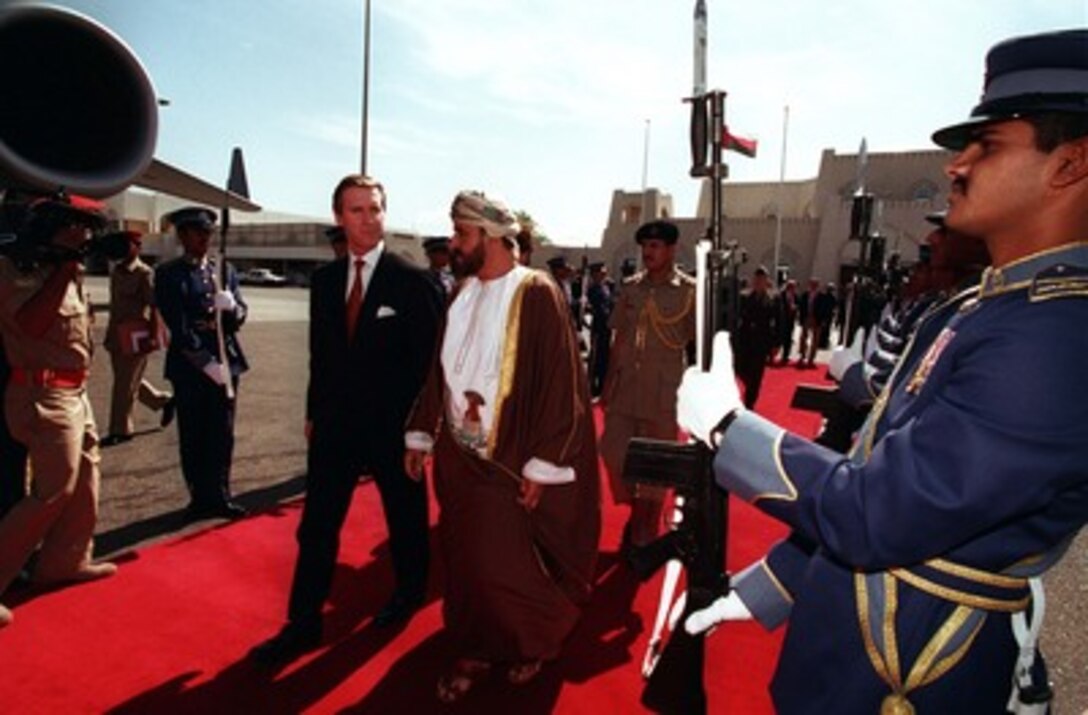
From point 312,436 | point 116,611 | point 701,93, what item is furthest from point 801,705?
point 116,611

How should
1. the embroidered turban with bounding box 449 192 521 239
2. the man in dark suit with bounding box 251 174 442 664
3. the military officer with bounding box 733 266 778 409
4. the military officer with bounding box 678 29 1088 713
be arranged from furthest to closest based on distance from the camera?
the military officer with bounding box 733 266 778 409, the man in dark suit with bounding box 251 174 442 664, the embroidered turban with bounding box 449 192 521 239, the military officer with bounding box 678 29 1088 713

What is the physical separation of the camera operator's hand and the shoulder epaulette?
15.2 ft

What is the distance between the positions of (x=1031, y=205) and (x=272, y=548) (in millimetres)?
4263

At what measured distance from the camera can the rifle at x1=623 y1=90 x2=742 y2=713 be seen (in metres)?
1.79

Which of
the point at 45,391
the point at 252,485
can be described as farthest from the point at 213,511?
the point at 45,391

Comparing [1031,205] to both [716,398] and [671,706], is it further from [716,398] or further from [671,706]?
[671,706]

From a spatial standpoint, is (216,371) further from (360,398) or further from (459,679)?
(459,679)

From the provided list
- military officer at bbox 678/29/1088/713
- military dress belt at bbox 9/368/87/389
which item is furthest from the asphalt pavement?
military dress belt at bbox 9/368/87/389

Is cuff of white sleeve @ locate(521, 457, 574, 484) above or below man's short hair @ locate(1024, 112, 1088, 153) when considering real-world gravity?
below

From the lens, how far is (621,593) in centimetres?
397

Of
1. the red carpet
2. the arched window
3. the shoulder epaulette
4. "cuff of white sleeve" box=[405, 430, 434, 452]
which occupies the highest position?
the arched window

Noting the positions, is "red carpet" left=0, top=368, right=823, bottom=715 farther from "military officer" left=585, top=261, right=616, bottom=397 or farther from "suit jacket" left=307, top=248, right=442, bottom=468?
"military officer" left=585, top=261, right=616, bottom=397

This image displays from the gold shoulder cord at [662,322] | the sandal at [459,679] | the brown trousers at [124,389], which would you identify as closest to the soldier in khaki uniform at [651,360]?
the gold shoulder cord at [662,322]

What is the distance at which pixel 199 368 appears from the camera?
4754mm
